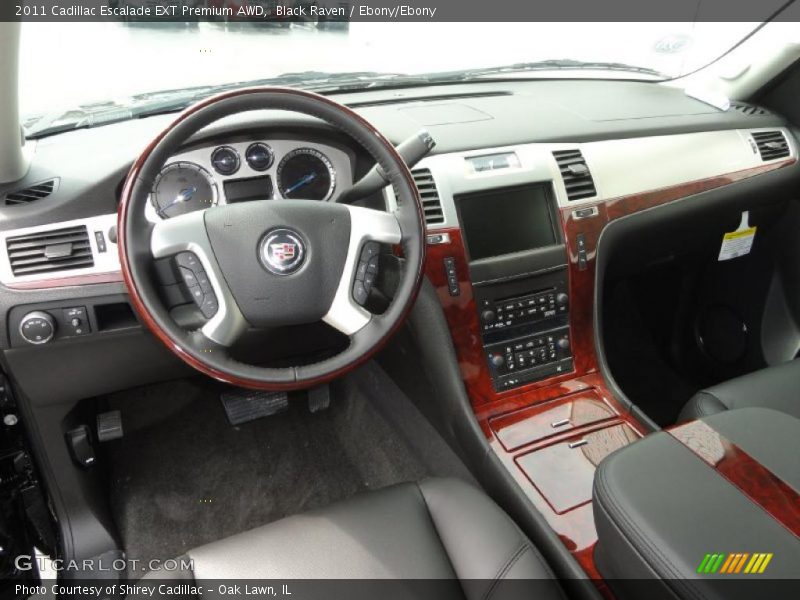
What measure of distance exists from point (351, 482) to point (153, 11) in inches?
59.7

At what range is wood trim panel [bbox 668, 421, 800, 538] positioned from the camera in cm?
97

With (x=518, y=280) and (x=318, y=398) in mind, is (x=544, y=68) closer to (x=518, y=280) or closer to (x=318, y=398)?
(x=518, y=280)

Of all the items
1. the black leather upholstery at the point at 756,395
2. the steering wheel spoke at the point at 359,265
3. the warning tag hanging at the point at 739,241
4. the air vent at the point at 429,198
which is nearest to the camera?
the steering wheel spoke at the point at 359,265

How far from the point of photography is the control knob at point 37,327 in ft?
4.38

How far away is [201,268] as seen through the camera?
1.14 m

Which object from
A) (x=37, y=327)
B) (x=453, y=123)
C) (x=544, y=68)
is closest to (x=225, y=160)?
(x=37, y=327)

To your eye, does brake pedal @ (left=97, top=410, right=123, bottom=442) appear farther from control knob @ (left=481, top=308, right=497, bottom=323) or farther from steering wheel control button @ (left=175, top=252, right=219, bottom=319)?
control knob @ (left=481, top=308, right=497, bottom=323)

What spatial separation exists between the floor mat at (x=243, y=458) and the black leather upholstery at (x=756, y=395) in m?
0.69

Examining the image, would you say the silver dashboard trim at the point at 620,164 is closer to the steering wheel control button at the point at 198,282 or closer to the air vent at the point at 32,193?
the steering wheel control button at the point at 198,282

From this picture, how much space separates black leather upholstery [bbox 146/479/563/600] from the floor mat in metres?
0.63

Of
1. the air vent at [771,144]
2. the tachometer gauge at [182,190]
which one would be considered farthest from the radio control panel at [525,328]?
the air vent at [771,144]

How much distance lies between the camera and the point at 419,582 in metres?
1.09

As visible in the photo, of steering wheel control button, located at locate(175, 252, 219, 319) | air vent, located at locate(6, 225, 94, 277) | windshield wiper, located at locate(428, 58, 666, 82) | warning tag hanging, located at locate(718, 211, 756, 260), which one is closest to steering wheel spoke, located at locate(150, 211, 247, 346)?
steering wheel control button, located at locate(175, 252, 219, 319)

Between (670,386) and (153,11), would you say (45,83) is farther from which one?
(670,386)
